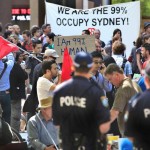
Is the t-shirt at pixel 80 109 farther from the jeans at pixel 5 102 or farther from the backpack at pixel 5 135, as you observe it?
the jeans at pixel 5 102

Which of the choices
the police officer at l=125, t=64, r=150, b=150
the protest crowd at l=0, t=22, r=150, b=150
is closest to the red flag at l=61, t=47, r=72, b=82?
the protest crowd at l=0, t=22, r=150, b=150

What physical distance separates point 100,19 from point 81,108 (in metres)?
12.8

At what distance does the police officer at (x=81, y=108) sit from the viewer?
905 cm

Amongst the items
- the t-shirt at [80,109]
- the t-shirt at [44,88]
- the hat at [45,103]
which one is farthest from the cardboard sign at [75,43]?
the t-shirt at [80,109]

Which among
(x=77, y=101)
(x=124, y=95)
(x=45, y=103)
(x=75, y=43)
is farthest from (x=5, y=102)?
(x=77, y=101)

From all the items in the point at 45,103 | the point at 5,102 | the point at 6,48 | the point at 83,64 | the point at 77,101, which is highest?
the point at 83,64

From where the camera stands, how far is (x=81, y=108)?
358 inches

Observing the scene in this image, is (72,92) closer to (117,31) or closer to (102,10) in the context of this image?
(117,31)

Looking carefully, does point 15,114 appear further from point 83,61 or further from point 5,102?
point 83,61

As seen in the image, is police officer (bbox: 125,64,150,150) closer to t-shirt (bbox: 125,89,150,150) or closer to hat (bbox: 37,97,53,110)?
t-shirt (bbox: 125,89,150,150)

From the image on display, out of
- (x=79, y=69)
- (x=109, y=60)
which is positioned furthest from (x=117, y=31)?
(x=79, y=69)

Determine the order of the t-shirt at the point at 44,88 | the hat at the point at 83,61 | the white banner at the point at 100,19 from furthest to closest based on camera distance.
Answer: the white banner at the point at 100,19
the t-shirt at the point at 44,88
the hat at the point at 83,61

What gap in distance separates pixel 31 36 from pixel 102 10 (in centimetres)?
200

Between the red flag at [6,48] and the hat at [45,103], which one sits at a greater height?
the red flag at [6,48]
